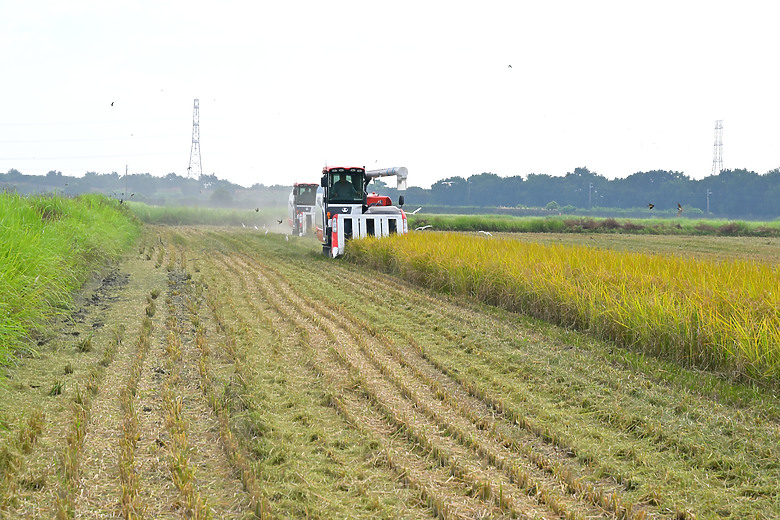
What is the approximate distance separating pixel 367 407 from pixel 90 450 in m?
2.06

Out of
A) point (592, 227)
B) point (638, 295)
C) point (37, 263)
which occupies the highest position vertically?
point (37, 263)

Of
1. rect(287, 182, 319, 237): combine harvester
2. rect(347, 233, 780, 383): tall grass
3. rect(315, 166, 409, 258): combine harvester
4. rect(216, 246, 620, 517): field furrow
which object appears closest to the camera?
rect(216, 246, 620, 517): field furrow

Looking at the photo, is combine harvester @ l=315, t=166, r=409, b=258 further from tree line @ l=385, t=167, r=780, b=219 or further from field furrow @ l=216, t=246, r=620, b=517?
tree line @ l=385, t=167, r=780, b=219

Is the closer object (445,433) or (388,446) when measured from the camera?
(388,446)

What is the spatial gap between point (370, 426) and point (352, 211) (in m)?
13.7

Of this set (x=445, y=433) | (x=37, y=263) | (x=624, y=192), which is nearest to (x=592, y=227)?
(x=37, y=263)

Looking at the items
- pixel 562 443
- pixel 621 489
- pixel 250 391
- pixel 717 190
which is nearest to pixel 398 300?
pixel 250 391

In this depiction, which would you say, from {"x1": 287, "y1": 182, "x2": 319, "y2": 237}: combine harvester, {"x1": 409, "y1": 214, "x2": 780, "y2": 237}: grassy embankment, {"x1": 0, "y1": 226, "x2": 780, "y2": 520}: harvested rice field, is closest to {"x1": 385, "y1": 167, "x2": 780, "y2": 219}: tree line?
{"x1": 409, "y1": 214, "x2": 780, "y2": 237}: grassy embankment

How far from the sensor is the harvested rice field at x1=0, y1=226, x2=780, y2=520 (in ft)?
11.3

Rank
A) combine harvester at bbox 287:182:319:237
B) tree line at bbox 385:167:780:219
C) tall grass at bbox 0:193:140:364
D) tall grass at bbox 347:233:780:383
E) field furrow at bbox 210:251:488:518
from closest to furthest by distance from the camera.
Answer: field furrow at bbox 210:251:488:518 → tall grass at bbox 347:233:780:383 → tall grass at bbox 0:193:140:364 → combine harvester at bbox 287:182:319:237 → tree line at bbox 385:167:780:219

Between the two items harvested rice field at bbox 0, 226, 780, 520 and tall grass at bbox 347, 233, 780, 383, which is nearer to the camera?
harvested rice field at bbox 0, 226, 780, 520

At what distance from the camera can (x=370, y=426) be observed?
4609 millimetres

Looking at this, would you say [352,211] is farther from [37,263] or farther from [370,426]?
[370,426]

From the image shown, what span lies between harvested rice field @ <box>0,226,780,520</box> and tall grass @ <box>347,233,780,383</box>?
30 centimetres
